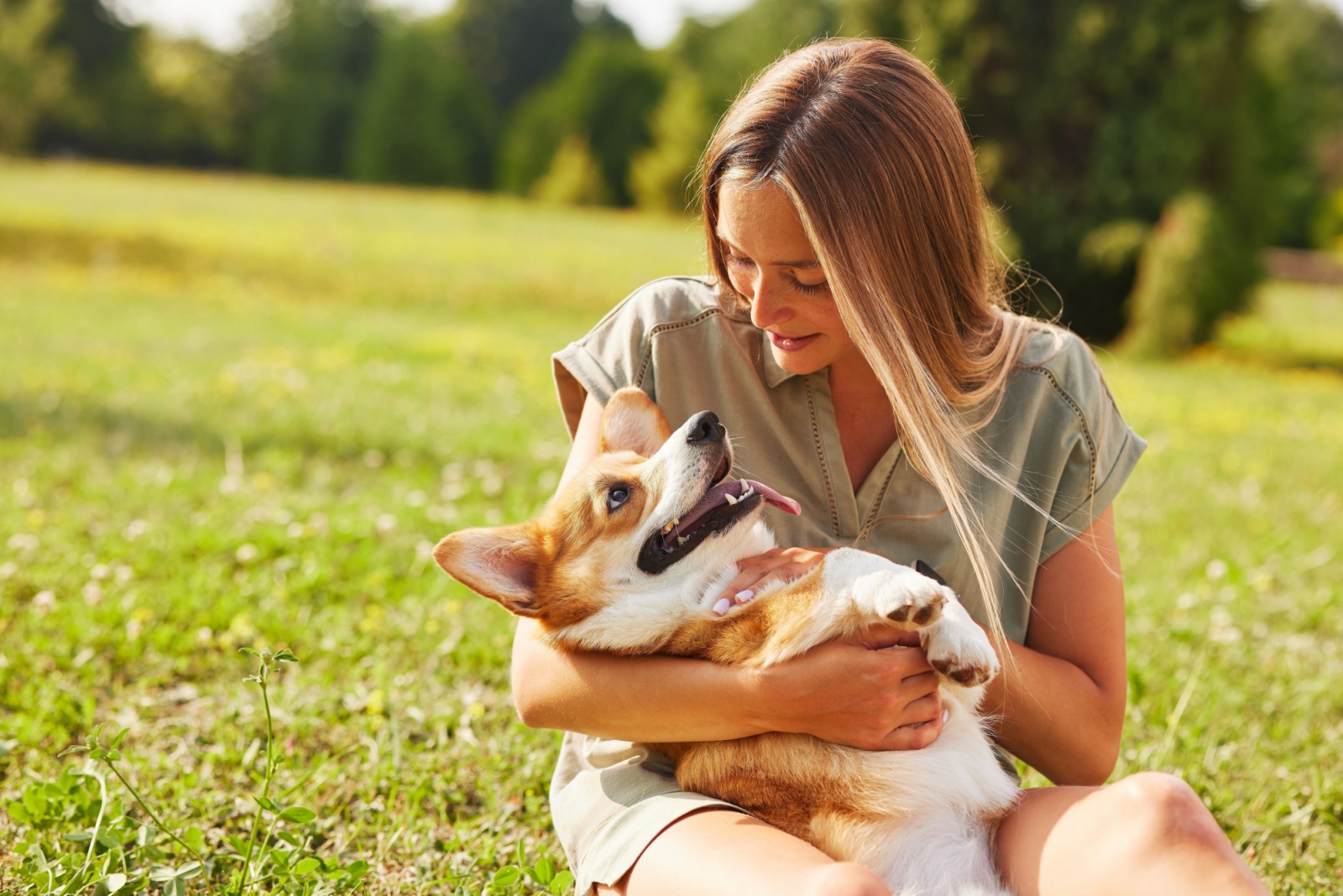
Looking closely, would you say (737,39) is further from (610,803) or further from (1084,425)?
(610,803)

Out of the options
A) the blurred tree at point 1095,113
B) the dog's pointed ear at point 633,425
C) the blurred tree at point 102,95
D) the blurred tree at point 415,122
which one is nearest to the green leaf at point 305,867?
Result: the dog's pointed ear at point 633,425

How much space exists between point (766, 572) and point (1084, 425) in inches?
29.6

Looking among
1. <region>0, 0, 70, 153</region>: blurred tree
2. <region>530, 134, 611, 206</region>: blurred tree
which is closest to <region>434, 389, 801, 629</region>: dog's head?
<region>530, 134, 611, 206</region>: blurred tree

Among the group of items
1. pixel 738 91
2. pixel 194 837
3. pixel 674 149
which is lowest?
pixel 674 149

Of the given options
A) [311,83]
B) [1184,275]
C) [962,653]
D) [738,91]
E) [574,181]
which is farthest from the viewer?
[311,83]

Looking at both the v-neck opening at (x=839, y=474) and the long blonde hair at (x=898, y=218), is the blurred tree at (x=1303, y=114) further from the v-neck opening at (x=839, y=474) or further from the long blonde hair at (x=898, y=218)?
the v-neck opening at (x=839, y=474)

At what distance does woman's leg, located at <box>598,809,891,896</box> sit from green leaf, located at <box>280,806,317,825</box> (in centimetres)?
59

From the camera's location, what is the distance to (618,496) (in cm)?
222

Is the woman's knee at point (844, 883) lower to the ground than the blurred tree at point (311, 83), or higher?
higher

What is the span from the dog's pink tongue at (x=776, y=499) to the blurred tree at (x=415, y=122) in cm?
4271

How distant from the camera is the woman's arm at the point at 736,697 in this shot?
71.8 inches

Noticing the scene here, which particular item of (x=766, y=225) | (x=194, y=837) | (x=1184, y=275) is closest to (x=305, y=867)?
(x=194, y=837)

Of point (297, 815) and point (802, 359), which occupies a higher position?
point (802, 359)

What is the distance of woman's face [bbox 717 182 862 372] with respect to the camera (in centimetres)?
203
